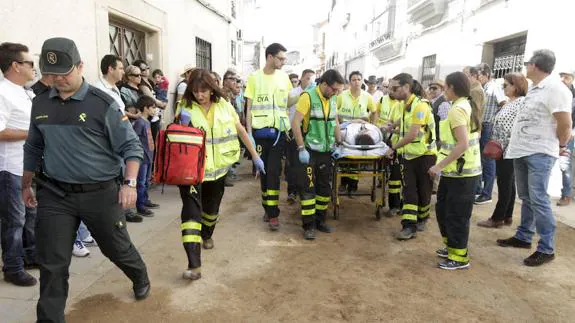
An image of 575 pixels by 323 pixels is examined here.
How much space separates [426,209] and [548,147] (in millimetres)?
1500

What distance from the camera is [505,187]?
518cm

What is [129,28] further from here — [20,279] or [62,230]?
[62,230]

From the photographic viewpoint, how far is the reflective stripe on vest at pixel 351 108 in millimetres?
6195

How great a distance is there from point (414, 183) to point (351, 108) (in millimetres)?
1939

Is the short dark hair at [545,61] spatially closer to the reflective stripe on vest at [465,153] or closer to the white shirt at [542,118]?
the white shirt at [542,118]

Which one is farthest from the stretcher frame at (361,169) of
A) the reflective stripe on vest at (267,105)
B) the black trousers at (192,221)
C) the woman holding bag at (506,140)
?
the black trousers at (192,221)

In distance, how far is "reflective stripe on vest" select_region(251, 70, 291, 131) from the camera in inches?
193

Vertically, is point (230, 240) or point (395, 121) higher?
point (395, 121)

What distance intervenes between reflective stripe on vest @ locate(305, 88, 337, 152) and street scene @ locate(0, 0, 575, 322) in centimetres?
2

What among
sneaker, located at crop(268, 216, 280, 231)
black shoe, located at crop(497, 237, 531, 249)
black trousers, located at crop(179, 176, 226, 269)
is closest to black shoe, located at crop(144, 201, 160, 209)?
sneaker, located at crop(268, 216, 280, 231)

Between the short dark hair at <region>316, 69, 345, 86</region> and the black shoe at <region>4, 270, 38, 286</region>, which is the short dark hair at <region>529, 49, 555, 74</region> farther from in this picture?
the black shoe at <region>4, 270, 38, 286</region>

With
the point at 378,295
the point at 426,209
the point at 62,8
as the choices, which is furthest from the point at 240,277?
the point at 62,8

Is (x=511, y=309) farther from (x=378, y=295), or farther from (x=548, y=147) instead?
(x=548, y=147)

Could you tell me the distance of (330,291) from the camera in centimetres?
347
